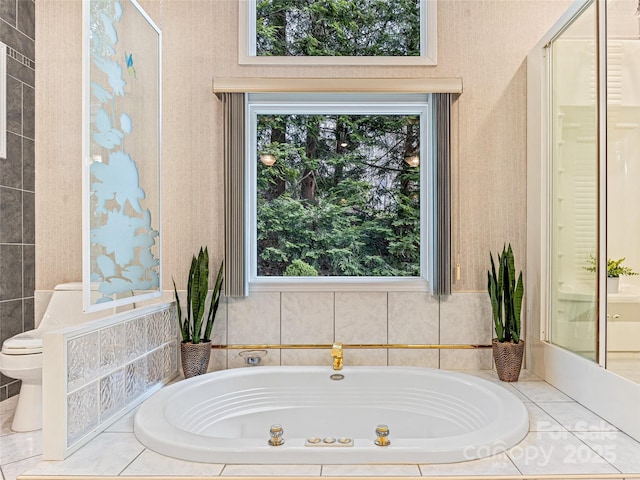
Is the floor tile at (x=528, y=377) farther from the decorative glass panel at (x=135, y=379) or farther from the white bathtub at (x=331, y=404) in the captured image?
the decorative glass panel at (x=135, y=379)

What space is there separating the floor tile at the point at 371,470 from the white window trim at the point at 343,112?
51.8 inches

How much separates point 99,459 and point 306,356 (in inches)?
52.2

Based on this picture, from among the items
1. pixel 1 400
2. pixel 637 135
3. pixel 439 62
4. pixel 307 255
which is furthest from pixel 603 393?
pixel 1 400

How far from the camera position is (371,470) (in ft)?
4.85

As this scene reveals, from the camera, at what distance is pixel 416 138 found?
115 inches

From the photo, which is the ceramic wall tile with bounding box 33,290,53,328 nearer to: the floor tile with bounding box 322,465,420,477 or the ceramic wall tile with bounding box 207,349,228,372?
the ceramic wall tile with bounding box 207,349,228,372

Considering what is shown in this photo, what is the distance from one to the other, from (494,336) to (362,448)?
1.49 meters

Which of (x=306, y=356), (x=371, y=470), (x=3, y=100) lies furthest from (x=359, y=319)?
(x=3, y=100)

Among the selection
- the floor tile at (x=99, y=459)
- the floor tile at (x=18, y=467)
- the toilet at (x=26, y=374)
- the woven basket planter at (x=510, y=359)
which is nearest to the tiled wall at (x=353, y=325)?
the woven basket planter at (x=510, y=359)

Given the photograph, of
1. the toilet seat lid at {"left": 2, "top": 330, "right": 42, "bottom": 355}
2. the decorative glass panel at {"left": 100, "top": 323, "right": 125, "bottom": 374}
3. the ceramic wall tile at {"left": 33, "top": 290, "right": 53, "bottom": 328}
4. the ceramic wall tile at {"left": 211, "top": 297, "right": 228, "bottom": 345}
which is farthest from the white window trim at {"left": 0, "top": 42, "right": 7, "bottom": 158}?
the ceramic wall tile at {"left": 211, "top": 297, "right": 228, "bottom": 345}

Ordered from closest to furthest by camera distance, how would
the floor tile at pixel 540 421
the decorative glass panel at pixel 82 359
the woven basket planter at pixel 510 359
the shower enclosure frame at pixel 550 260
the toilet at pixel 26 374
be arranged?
the decorative glass panel at pixel 82 359 < the floor tile at pixel 540 421 < the shower enclosure frame at pixel 550 260 < the toilet at pixel 26 374 < the woven basket planter at pixel 510 359

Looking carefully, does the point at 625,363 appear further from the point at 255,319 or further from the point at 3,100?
the point at 3,100

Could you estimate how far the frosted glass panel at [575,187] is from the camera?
83.9 inches

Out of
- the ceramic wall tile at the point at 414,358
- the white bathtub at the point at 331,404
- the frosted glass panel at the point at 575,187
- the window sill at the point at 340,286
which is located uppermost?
the frosted glass panel at the point at 575,187
